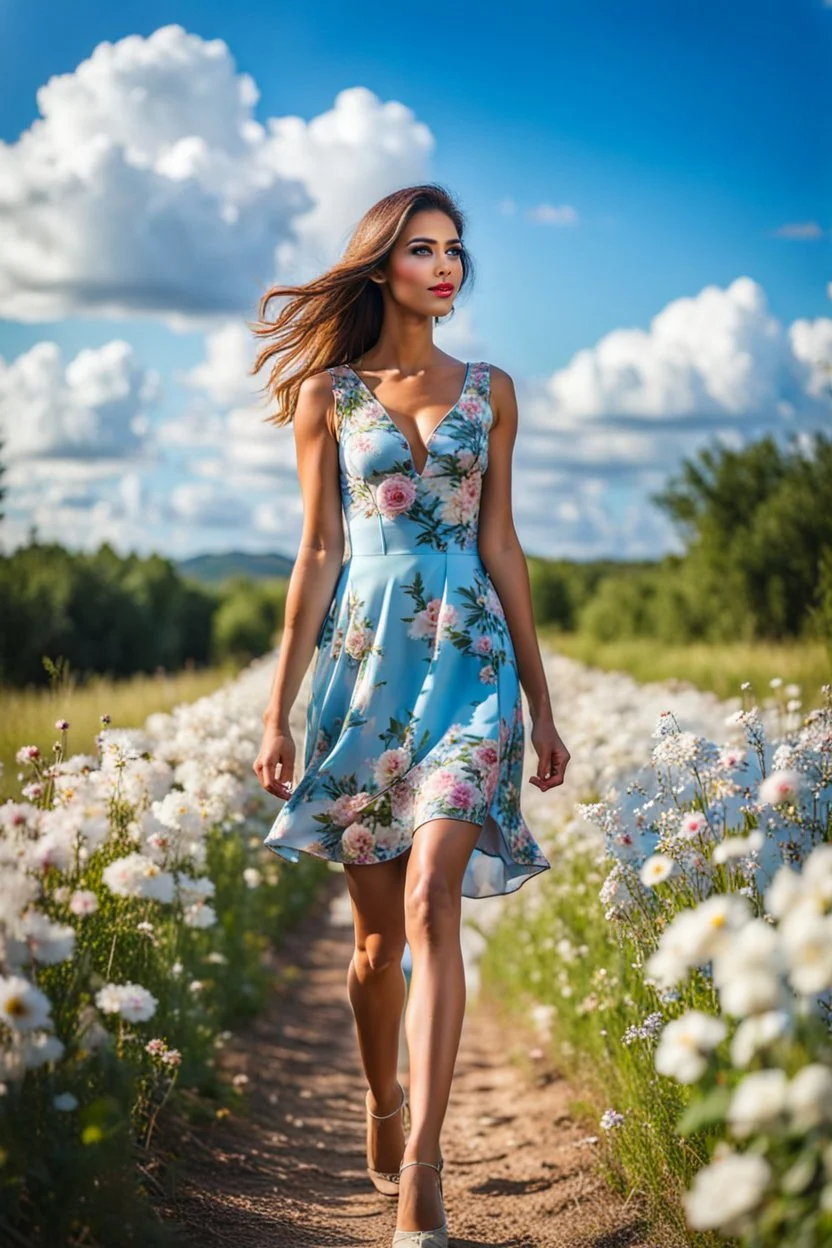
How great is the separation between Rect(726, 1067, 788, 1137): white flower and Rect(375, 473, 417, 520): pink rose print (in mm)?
2162

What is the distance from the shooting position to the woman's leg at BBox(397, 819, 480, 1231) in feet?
9.46

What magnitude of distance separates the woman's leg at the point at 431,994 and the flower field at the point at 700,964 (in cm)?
36

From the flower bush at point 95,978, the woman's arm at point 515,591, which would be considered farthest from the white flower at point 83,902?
the woman's arm at point 515,591

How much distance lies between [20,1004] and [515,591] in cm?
189

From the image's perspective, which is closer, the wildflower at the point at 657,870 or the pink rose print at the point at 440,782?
the wildflower at the point at 657,870

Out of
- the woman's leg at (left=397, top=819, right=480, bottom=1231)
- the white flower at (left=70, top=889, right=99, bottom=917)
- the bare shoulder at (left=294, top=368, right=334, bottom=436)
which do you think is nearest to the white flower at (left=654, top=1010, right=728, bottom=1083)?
the white flower at (left=70, top=889, right=99, bottom=917)

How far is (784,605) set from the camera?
22.9m

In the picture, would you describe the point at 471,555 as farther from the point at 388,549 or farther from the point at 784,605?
the point at 784,605

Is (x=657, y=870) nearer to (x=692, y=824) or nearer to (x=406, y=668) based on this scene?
(x=692, y=824)

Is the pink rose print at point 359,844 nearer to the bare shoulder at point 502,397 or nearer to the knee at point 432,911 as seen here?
the knee at point 432,911

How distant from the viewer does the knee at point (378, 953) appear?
3.54 metres

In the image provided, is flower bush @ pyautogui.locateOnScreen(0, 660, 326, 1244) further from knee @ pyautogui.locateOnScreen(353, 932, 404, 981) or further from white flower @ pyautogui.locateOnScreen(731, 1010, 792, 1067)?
white flower @ pyautogui.locateOnScreen(731, 1010, 792, 1067)

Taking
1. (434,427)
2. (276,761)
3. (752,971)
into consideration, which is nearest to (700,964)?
(752,971)

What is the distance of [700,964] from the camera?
8.86ft
